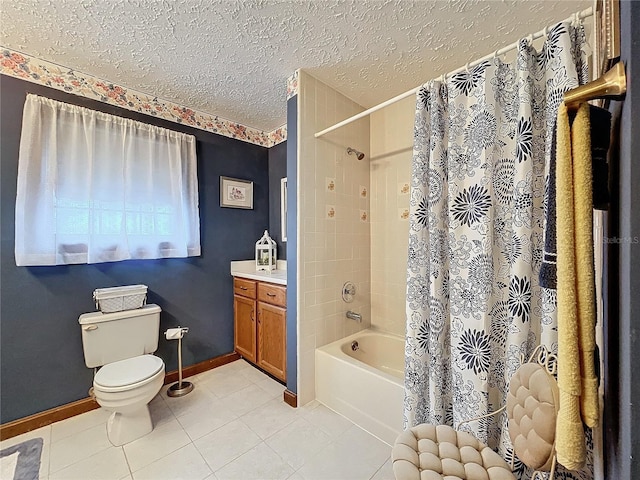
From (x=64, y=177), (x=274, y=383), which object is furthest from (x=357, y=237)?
(x=64, y=177)

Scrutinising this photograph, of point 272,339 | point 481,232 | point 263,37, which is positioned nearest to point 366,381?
point 272,339

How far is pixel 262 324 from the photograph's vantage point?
7.44 ft

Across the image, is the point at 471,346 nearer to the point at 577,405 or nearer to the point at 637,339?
the point at 577,405

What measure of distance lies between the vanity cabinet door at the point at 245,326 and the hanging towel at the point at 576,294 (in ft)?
7.11

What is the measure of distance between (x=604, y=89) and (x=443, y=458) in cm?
119

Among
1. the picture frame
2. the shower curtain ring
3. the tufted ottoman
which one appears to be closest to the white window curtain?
the picture frame

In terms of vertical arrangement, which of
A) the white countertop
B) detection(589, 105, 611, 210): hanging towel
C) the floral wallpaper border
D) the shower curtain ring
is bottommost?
the white countertop

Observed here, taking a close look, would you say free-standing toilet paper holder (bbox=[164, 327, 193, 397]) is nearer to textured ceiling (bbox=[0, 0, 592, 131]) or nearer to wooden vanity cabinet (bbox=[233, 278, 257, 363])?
wooden vanity cabinet (bbox=[233, 278, 257, 363])

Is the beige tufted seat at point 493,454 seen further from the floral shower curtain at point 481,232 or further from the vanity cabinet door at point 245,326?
the vanity cabinet door at point 245,326

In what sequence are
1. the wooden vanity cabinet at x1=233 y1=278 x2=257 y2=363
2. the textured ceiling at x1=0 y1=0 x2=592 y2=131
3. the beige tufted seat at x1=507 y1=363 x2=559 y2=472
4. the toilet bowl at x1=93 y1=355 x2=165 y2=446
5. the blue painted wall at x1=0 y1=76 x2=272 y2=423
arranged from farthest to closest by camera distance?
1. the wooden vanity cabinet at x1=233 y1=278 x2=257 y2=363
2. the blue painted wall at x1=0 y1=76 x2=272 y2=423
3. the toilet bowl at x1=93 y1=355 x2=165 y2=446
4. the textured ceiling at x1=0 y1=0 x2=592 y2=131
5. the beige tufted seat at x1=507 y1=363 x2=559 y2=472

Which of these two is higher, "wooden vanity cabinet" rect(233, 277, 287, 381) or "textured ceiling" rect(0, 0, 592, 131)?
"textured ceiling" rect(0, 0, 592, 131)

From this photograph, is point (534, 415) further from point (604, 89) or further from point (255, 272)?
point (255, 272)

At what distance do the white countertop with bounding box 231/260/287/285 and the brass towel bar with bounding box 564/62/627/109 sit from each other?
6.03ft

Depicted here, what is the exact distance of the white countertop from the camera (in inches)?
85.7
